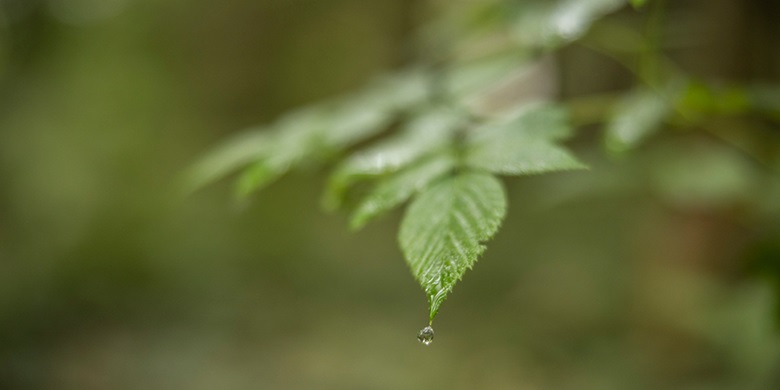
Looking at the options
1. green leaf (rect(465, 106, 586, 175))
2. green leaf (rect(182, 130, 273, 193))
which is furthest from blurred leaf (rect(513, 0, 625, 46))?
green leaf (rect(182, 130, 273, 193))

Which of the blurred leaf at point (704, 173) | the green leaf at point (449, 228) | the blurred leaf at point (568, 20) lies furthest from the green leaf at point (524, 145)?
the blurred leaf at point (704, 173)

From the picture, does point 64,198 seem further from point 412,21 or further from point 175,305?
point 412,21

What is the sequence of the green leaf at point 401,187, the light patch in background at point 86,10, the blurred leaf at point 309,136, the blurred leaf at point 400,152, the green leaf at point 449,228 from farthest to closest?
the light patch in background at point 86,10 → the blurred leaf at point 309,136 → the blurred leaf at point 400,152 → the green leaf at point 401,187 → the green leaf at point 449,228

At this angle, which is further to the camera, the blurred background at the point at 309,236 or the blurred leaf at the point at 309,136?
the blurred background at the point at 309,236

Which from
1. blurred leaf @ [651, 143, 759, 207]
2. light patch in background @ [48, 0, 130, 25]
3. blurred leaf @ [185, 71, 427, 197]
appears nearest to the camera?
blurred leaf @ [185, 71, 427, 197]

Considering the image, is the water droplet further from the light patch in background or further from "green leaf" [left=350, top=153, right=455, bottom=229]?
the light patch in background

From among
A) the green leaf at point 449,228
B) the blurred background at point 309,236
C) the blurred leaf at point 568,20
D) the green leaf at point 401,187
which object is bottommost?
the green leaf at point 449,228

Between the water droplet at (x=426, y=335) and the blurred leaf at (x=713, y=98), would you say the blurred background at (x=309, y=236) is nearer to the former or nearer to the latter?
the blurred leaf at (x=713, y=98)
